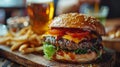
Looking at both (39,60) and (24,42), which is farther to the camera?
(24,42)

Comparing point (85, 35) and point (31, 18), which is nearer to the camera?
point (85, 35)

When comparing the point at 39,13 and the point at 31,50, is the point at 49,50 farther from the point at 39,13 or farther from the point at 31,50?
the point at 39,13

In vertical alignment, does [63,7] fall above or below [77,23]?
below

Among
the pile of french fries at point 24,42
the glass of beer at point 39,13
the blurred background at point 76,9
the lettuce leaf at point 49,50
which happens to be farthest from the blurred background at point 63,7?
the lettuce leaf at point 49,50

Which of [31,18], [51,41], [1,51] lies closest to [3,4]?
[31,18]

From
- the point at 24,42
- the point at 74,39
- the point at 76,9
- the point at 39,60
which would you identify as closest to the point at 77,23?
the point at 74,39

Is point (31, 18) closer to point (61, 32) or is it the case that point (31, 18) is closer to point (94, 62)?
point (61, 32)

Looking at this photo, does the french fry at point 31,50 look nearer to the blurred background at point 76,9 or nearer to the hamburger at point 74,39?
the hamburger at point 74,39

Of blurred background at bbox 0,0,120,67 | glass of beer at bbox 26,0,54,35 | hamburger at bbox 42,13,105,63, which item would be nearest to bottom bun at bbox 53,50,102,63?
hamburger at bbox 42,13,105,63
